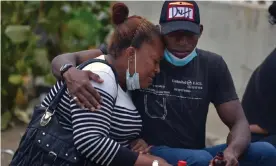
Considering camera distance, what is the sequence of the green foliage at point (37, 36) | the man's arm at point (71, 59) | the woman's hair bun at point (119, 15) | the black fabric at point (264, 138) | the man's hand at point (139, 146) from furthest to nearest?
the green foliage at point (37, 36) → the black fabric at point (264, 138) → the man's arm at point (71, 59) → the woman's hair bun at point (119, 15) → the man's hand at point (139, 146)

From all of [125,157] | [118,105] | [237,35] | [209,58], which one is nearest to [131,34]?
[118,105]

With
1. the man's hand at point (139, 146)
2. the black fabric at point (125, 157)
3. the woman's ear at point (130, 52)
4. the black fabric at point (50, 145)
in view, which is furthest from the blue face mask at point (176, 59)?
the black fabric at point (125, 157)

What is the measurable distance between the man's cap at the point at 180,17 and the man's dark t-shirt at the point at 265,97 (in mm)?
769

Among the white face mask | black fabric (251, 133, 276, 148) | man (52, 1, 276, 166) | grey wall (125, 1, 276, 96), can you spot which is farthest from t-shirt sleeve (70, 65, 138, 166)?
grey wall (125, 1, 276, 96)

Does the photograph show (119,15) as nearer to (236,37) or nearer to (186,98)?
(186,98)

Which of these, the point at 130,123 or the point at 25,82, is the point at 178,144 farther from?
the point at 25,82

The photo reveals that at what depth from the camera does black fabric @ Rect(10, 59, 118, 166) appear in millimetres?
3135

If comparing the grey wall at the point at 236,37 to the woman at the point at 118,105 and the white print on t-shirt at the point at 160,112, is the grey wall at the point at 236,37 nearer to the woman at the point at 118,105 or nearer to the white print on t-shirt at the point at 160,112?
the white print on t-shirt at the point at 160,112

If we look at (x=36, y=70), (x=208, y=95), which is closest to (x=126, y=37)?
(x=208, y=95)

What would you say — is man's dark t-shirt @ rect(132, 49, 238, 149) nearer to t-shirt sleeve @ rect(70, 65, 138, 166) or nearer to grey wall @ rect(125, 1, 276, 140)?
t-shirt sleeve @ rect(70, 65, 138, 166)

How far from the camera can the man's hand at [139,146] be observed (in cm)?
332

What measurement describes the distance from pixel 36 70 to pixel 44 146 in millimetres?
3457

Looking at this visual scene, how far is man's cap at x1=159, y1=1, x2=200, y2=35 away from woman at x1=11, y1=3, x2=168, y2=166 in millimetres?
83

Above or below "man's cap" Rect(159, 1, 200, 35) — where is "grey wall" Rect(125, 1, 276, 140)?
below
